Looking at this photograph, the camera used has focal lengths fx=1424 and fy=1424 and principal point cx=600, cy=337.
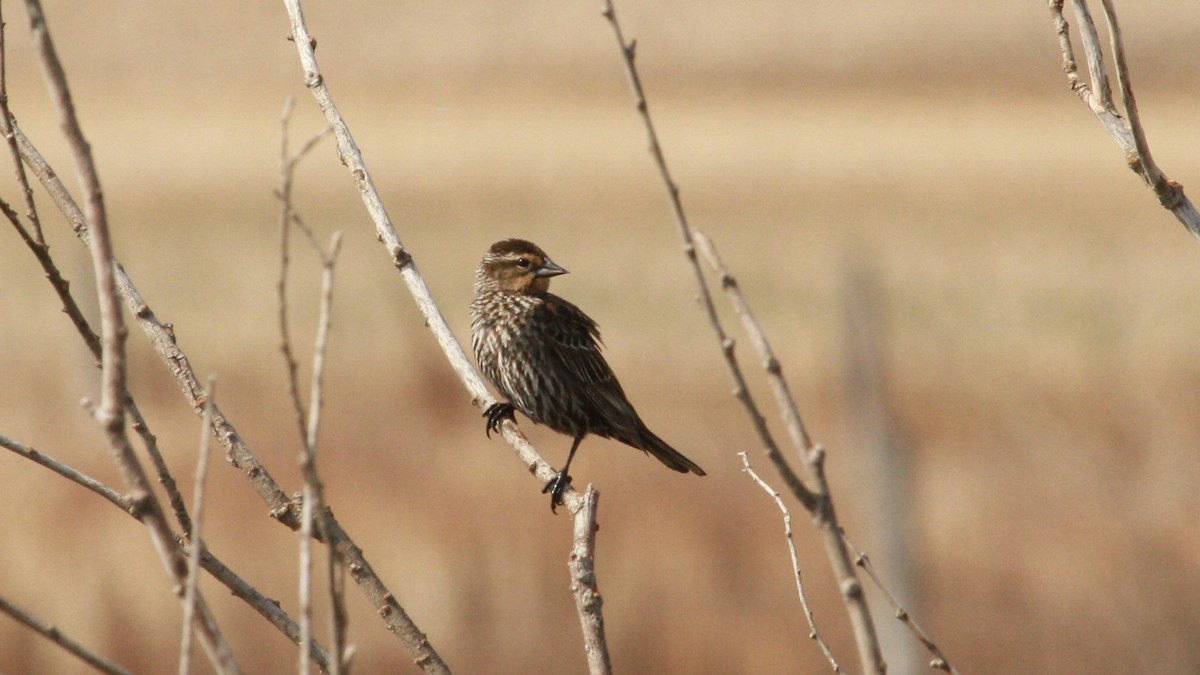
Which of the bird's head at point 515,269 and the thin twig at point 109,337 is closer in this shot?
the thin twig at point 109,337

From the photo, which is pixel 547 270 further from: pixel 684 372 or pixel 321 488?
pixel 684 372

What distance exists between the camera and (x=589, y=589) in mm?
2697

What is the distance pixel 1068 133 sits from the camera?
28328 millimetres

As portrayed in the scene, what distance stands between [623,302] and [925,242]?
4727 millimetres

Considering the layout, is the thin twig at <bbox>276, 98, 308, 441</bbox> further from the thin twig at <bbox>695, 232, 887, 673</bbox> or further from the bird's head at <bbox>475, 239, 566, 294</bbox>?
the bird's head at <bbox>475, 239, 566, 294</bbox>

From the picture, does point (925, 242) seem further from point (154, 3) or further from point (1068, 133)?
point (154, 3)

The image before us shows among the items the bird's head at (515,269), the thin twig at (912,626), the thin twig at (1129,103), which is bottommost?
the thin twig at (912,626)

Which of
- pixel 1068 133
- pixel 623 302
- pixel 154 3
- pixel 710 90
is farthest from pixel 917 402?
pixel 154 3

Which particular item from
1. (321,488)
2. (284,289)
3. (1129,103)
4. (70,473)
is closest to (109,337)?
(284,289)

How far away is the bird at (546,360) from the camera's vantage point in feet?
16.9

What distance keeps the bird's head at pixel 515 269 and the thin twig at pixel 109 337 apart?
367 cm

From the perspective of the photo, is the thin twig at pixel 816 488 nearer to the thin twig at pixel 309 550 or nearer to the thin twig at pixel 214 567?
the thin twig at pixel 309 550

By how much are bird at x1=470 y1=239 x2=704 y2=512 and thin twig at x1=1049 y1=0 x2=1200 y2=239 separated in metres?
2.81

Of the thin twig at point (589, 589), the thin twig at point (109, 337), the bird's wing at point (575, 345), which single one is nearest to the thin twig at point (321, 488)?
the thin twig at point (109, 337)
